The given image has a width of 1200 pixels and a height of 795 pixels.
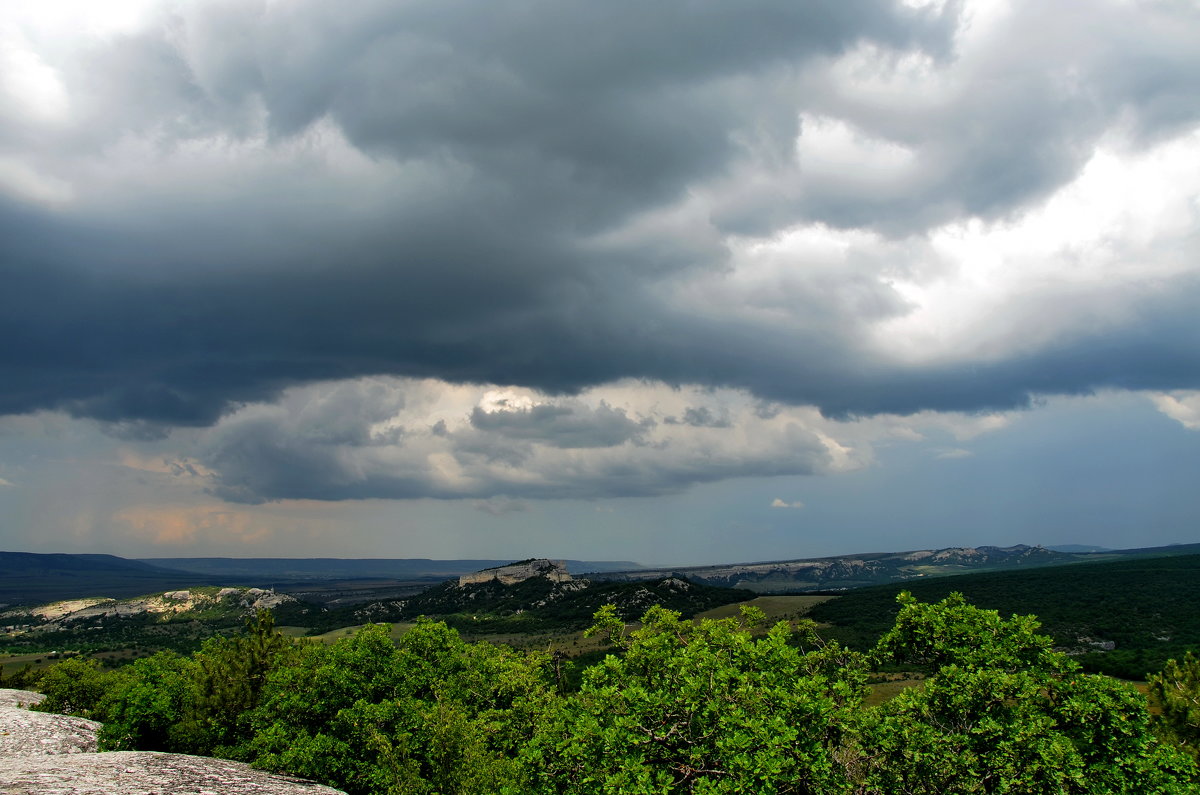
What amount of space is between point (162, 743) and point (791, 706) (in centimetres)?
5799

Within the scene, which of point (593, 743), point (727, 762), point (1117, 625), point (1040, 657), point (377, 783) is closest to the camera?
point (727, 762)

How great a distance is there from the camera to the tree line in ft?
76.6

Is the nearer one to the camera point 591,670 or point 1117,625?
point 591,670

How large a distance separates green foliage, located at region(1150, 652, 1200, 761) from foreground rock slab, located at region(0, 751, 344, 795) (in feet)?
168

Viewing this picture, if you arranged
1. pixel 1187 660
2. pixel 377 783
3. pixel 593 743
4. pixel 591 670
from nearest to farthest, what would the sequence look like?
pixel 593 743
pixel 591 670
pixel 377 783
pixel 1187 660

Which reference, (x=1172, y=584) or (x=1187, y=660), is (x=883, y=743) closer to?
(x=1187, y=660)

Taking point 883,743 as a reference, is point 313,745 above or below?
below

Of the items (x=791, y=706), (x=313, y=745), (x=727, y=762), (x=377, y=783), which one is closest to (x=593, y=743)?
(x=727, y=762)

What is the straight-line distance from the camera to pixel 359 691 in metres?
45.4

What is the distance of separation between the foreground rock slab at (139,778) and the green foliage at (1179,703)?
2011 inches

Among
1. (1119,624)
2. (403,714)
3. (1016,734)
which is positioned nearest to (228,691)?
(403,714)

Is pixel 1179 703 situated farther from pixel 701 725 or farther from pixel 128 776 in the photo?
pixel 128 776

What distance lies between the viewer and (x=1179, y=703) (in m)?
41.5

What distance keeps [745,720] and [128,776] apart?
3149 cm
